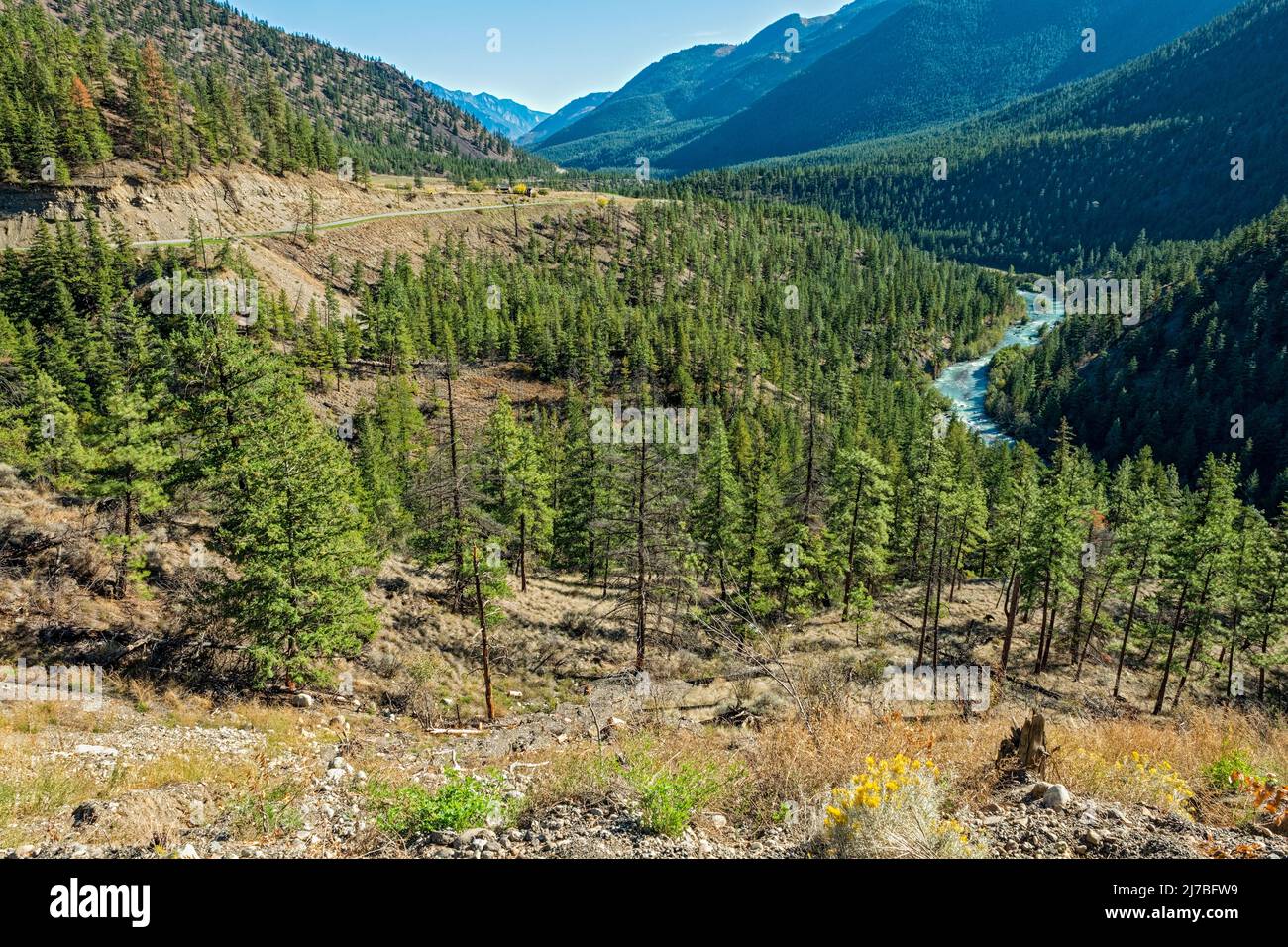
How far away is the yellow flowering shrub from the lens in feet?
17.1

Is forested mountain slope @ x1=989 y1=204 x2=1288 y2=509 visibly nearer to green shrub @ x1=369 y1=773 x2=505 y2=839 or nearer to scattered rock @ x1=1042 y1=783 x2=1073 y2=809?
scattered rock @ x1=1042 y1=783 x2=1073 y2=809

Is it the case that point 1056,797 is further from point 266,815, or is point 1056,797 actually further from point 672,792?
point 266,815

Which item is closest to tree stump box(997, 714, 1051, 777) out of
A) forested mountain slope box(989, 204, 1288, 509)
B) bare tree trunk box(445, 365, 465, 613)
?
bare tree trunk box(445, 365, 465, 613)

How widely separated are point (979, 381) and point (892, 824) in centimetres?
15978

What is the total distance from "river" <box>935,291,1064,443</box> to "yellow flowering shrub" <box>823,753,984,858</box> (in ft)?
353

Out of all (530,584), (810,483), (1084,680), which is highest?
(810,483)


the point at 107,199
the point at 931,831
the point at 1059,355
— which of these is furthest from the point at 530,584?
the point at 1059,355

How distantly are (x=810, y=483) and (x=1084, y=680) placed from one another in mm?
22019

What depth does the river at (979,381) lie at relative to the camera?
120 metres

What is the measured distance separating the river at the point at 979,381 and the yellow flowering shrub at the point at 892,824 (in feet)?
353

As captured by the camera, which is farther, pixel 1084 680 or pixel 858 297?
pixel 858 297

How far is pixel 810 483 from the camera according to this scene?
3769 cm
